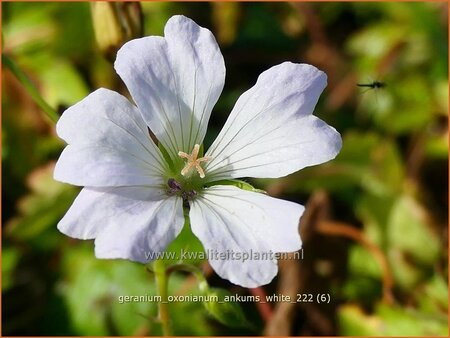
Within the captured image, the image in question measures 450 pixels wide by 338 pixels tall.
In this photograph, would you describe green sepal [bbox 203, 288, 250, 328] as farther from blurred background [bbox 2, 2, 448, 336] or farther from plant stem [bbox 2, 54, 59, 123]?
plant stem [bbox 2, 54, 59, 123]

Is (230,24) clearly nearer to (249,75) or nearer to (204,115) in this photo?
(249,75)

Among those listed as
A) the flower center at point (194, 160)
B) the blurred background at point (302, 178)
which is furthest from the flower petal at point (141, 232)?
the blurred background at point (302, 178)

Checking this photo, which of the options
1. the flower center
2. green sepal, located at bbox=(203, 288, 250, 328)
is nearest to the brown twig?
green sepal, located at bbox=(203, 288, 250, 328)

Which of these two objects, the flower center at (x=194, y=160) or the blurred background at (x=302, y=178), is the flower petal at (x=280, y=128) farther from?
the blurred background at (x=302, y=178)

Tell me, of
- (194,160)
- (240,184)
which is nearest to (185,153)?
(194,160)

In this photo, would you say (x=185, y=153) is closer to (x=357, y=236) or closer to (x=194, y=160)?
(x=194, y=160)

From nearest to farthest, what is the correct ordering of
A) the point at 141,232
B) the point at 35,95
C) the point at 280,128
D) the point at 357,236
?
the point at 141,232
the point at 280,128
the point at 35,95
the point at 357,236

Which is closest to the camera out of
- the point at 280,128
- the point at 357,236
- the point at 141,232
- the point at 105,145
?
the point at 141,232
